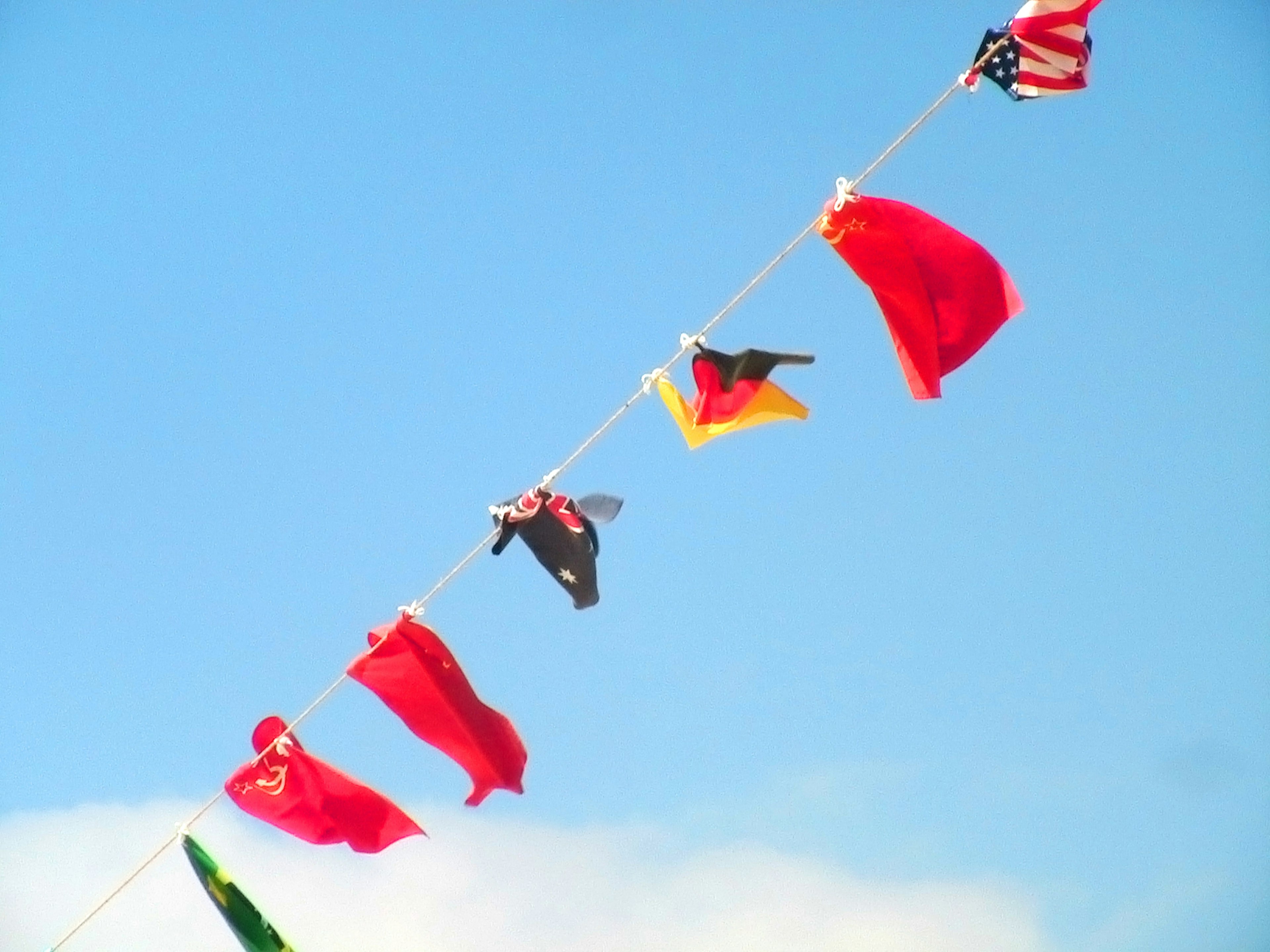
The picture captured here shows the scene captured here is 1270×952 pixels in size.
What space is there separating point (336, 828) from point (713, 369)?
4.11m

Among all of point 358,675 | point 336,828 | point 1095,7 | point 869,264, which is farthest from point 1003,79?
point 336,828

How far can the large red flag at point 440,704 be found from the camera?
32.1ft

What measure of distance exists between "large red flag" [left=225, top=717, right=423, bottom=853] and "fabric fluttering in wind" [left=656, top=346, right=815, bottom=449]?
339cm

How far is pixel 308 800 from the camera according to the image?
9898 millimetres

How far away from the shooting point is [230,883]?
9.98m

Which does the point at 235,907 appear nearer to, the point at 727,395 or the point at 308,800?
the point at 308,800

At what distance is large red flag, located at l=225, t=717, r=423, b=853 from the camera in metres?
9.80

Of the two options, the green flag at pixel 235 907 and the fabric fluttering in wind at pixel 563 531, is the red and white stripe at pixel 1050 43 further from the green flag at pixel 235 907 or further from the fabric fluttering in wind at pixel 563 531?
the green flag at pixel 235 907

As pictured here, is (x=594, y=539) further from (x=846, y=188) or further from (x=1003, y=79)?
(x=1003, y=79)

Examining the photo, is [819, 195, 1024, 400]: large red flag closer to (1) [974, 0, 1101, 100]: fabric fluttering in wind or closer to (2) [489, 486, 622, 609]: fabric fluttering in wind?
(1) [974, 0, 1101, 100]: fabric fluttering in wind

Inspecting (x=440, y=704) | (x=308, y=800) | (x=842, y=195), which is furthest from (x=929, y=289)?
(x=308, y=800)

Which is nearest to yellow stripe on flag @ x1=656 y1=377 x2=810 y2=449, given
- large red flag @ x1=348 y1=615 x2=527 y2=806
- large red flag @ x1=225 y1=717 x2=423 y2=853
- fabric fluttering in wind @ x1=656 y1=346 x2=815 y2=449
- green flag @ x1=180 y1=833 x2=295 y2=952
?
fabric fluttering in wind @ x1=656 y1=346 x2=815 y2=449

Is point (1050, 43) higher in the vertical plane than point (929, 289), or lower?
higher

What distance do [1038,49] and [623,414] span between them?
11.0ft
